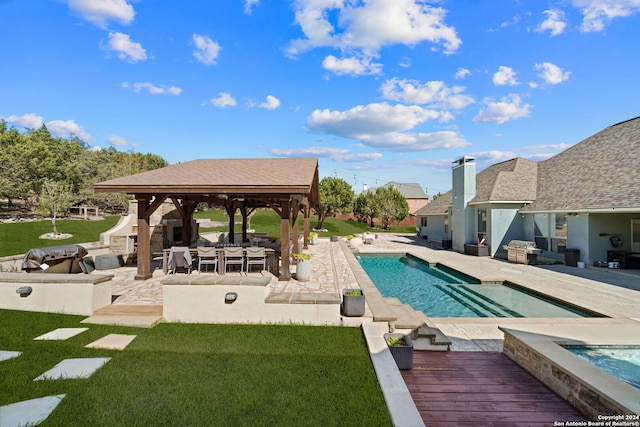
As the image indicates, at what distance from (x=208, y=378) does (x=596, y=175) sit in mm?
20215

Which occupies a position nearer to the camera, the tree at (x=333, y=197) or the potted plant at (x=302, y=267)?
the potted plant at (x=302, y=267)

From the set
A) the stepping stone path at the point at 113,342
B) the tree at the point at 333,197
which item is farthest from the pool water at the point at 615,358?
the tree at the point at 333,197

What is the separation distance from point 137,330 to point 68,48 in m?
14.1

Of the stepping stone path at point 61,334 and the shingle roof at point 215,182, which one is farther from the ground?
the shingle roof at point 215,182

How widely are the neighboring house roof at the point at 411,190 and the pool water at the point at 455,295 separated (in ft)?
136

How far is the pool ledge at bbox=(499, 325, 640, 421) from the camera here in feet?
10.9

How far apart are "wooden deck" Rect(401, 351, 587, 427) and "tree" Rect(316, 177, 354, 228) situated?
102ft

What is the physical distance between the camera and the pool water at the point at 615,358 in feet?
15.1

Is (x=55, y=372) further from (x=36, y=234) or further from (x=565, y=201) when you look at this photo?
(x=36, y=234)

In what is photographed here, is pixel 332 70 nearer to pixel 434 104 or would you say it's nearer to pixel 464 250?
pixel 434 104

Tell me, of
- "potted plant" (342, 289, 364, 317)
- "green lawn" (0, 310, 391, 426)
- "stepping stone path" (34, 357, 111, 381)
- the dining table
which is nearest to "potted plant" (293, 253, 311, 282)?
the dining table

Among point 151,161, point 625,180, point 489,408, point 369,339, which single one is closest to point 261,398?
point 369,339

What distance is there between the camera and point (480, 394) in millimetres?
4031

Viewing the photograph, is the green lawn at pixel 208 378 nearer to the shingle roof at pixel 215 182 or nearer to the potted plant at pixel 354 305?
the potted plant at pixel 354 305
